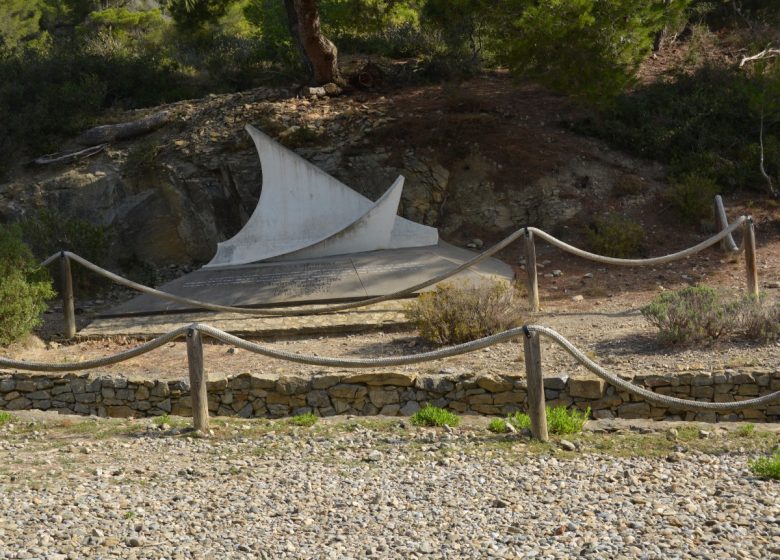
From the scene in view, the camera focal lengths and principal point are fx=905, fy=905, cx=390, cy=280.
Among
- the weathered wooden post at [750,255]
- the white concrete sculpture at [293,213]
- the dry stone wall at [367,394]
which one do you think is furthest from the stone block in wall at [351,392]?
the white concrete sculpture at [293,213]

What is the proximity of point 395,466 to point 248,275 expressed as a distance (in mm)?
6523

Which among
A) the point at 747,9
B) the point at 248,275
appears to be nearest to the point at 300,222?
the point at 248,275

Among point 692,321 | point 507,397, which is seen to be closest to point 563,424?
point 507,397

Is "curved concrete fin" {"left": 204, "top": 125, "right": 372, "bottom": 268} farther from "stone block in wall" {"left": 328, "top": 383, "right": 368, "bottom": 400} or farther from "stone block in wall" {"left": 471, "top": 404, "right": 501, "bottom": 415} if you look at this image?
"stone block in wall" {"left": 471, "top": 404, "right": 501, "bottom": 415}

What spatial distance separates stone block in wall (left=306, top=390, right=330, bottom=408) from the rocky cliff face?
268 inches

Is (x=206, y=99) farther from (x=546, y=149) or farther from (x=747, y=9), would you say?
(x=747, y=9)

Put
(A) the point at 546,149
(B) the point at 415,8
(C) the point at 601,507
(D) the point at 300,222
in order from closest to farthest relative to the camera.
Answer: (C) the point at 601,507, (D) the point at 300,222, (A) the point at 546,149, (B) the point at 415,8

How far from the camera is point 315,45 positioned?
16234 millimetres

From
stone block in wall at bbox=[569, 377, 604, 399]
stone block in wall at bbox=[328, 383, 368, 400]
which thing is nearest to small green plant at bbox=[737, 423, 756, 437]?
stone block in wall at bbox=[569, 377, 604, 399]

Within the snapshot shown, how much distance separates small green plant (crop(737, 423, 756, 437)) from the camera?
5516 millimetres

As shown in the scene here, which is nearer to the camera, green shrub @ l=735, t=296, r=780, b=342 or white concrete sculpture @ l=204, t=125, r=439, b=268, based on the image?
green shrub @ l=735, t=296, r=780, b=342

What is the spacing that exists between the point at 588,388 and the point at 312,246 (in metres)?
5.60

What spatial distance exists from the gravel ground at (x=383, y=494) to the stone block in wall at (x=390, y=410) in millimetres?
1123

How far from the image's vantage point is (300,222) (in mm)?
12008
